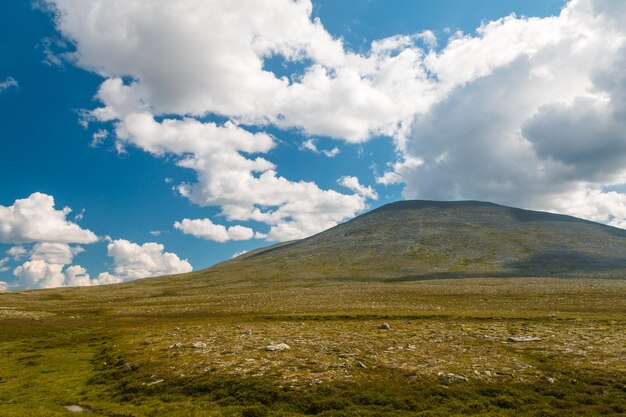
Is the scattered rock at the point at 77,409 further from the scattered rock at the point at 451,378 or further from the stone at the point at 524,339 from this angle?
the stone at the point at 524,339

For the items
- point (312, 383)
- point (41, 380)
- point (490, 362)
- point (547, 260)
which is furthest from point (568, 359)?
point (547, 260)

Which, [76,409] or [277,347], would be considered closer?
[76,409]

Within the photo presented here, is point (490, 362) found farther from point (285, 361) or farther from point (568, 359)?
point (285, 361)

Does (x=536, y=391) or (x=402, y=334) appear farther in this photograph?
(x=402, y=334)

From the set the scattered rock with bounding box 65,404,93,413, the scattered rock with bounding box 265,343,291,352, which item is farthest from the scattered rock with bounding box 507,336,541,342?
the scattered rock with bounding box 65,404,93,413

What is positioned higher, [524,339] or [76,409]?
[524,339]

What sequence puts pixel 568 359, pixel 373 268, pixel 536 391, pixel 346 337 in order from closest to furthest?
1. pixel 536 391
2. pixel 568 359
3. pixel 346 337
4. pixel 373 268

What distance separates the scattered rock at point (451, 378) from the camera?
65.4ft

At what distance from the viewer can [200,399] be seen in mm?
19719

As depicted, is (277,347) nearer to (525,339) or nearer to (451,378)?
(451,378)

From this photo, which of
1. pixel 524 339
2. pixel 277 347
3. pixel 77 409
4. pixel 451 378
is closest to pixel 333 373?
pixel 451 378

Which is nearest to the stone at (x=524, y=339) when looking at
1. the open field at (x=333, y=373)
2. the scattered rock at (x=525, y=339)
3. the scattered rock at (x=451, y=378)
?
the scattered rock at (x=525, y=339)

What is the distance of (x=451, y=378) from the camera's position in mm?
20172

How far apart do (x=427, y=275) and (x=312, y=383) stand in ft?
533
